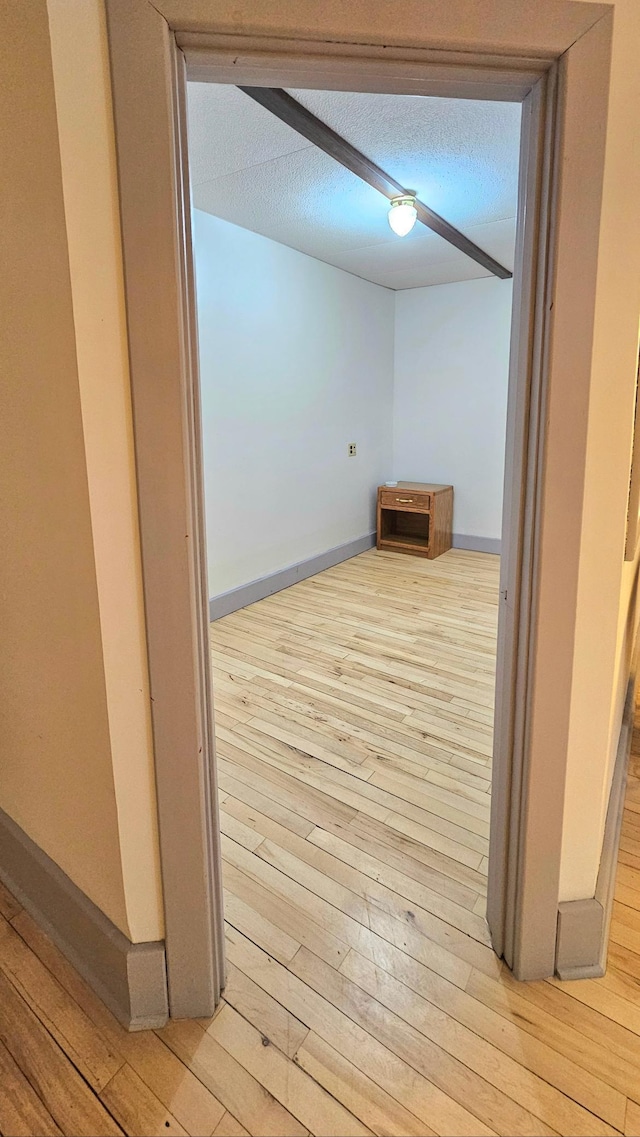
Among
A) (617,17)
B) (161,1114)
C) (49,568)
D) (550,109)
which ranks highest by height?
(617,17)

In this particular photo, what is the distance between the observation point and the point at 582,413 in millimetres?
1061

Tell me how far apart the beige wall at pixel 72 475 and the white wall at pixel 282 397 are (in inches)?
78.2

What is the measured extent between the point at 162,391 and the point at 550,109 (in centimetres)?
83

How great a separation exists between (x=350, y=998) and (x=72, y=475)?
1.25m

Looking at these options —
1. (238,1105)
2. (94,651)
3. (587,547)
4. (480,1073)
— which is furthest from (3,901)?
(587,547)

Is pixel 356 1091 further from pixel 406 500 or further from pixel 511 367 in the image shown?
pixel 406 500

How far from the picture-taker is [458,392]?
16.2 ft

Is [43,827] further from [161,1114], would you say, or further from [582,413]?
[582,413]

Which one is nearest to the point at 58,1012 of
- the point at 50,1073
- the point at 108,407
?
the point at 50,1073

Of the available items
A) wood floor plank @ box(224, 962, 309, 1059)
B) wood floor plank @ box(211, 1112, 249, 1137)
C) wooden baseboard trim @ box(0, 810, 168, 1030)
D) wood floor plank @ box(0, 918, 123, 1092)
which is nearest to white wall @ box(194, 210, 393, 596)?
wooden baseboard trim @ box(0, 810, 168, 1030)

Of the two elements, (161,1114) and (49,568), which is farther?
(49,568)

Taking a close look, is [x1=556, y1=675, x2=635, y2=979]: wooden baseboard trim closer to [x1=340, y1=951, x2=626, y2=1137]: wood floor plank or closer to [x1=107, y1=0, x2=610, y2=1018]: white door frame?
[x1=107, y1=0, x2=610, y2=1018]: white door frame

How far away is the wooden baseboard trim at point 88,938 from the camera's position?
1205 millimetres

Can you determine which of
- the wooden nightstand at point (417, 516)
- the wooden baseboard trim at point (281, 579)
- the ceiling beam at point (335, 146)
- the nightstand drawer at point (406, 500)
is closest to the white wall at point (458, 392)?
the wooden nightstand at point (417, 516)
